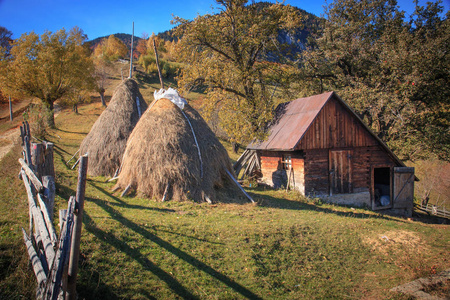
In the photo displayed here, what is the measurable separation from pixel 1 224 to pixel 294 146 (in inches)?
447

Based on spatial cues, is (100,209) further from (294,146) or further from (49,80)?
(49,80)

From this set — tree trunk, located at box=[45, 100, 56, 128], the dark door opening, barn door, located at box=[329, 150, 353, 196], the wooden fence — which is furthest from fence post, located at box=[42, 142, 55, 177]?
tree trunk, located at box=[45, 100, 56, 128]

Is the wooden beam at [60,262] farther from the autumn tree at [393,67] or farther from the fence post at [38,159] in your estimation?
the autumn tree at [393,67]

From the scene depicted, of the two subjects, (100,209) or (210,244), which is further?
(100,209)

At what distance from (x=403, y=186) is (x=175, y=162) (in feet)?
43.6

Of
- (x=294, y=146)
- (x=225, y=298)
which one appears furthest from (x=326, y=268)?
(x=294, y=146)

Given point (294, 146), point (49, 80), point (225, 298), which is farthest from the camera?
point (49, 80)

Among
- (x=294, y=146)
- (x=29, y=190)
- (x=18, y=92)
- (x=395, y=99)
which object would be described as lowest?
(x=29, y=190)

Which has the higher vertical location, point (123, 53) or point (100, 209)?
point (123, 53)

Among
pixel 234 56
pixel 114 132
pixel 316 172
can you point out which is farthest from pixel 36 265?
pixel 234 56

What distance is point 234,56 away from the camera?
19953 mm

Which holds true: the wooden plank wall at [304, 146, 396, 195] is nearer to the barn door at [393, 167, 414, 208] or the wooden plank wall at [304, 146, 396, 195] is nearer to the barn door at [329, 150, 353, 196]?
the barn door at [329, 150, 353, 196]

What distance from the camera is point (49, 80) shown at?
1098 inches

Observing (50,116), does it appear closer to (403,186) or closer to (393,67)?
(393,67)
